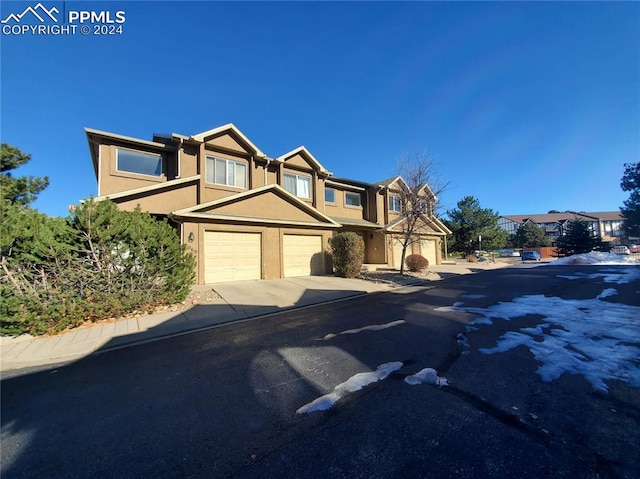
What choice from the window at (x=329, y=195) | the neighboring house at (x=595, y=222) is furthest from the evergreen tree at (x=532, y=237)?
the window at (x=329, y=195)

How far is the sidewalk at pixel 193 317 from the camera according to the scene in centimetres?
559

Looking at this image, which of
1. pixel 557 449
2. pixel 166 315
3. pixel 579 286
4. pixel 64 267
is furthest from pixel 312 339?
pixel 579 286

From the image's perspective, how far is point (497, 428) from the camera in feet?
9.23

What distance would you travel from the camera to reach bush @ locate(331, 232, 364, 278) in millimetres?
14984

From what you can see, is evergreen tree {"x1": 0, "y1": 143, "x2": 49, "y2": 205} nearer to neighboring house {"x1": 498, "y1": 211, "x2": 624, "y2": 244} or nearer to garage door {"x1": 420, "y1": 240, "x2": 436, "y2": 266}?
garage door {"x1": 420, "y1": 240, "x2": 436, "y2": 266}

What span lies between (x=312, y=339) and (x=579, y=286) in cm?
1398

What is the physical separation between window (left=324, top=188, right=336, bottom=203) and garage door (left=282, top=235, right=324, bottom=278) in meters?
5.04

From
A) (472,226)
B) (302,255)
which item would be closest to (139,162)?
(302,255)

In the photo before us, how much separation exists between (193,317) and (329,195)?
1505cm

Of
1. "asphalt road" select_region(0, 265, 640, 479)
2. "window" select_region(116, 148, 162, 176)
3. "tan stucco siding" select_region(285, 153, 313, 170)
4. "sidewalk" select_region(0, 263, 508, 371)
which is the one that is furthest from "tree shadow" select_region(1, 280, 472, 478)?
"tan stucco siding" select_region(285, 153, 313, 170)

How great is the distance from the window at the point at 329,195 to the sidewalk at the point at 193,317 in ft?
28.4

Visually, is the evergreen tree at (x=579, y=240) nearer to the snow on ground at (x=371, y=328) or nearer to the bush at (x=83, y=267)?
the snow on ground at (x=371, y=328)

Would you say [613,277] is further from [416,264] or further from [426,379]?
[426,379]

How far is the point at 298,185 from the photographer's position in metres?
18.9
